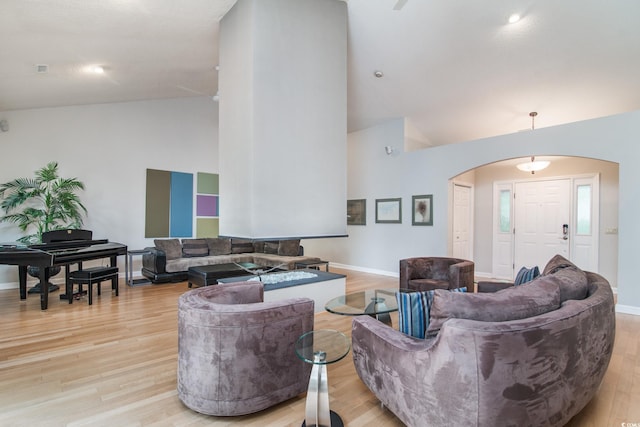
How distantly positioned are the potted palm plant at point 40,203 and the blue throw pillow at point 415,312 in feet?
17.8

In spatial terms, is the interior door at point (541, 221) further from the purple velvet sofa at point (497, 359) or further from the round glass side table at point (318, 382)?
the round glass side table at point (318, 382)

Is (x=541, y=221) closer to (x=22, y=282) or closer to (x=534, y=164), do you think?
(x=534, y=164)

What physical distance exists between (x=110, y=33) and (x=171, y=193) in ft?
12.3

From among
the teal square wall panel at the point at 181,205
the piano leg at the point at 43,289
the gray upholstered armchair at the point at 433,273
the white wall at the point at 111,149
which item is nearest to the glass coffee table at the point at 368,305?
the gray upholstered armchair at the point at 433,273

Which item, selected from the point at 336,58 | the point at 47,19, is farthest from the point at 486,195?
the point at 47,19

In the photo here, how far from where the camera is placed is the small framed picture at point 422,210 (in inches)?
242

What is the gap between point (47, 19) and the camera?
9.83ft

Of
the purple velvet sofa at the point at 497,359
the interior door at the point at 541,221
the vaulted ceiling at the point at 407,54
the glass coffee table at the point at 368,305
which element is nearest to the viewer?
the purple velvet sofa at the point at 497,359

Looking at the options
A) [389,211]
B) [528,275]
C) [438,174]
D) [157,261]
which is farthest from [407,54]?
[157,261]

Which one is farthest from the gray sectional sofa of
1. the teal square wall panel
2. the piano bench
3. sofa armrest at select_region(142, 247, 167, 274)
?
the piano bench

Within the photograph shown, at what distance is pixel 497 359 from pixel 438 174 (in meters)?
4.98

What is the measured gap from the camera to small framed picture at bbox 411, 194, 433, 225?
20.2ft

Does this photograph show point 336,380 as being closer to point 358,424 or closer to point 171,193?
point 358,424

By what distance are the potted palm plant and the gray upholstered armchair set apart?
17.6ft
